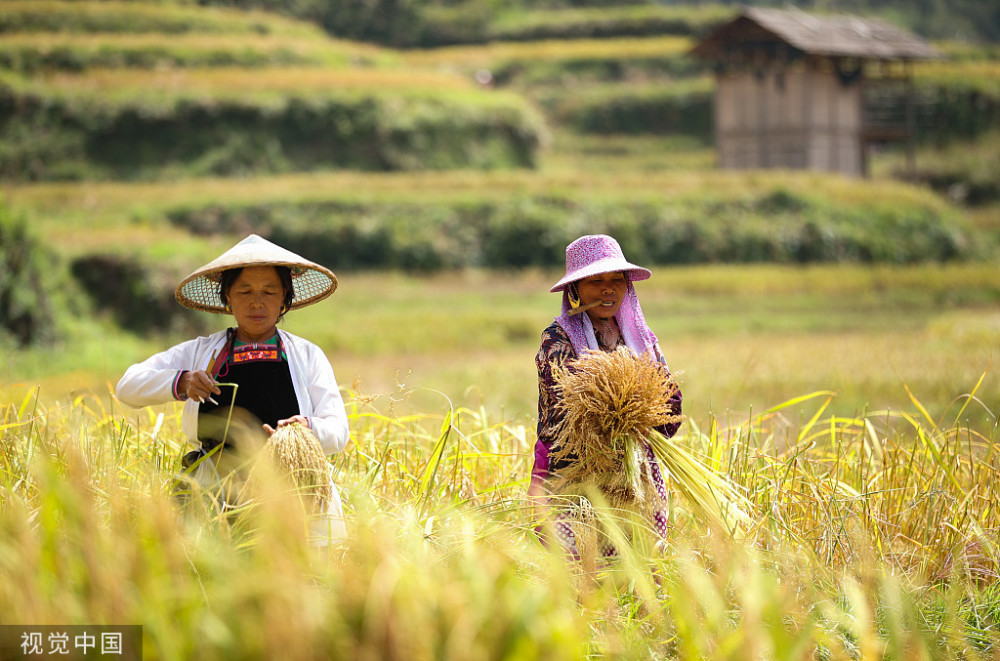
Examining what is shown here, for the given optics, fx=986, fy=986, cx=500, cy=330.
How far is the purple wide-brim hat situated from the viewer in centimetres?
295

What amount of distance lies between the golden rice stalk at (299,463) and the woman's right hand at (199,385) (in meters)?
0.22

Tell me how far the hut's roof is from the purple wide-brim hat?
19846mm

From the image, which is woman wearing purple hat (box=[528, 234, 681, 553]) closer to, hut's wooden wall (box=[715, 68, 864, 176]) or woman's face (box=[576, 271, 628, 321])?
woman's face (box=[576, 271, 628, 321])

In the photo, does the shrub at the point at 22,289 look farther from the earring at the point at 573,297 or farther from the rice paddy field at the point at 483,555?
the earring at the point at 573,297

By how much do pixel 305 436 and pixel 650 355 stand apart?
1029mm

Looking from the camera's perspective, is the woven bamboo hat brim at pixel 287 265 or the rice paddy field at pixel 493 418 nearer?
the rice paddy field at pixel 493 418

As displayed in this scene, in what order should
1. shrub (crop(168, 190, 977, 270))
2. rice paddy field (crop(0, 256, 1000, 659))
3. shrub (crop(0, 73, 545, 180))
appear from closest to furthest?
rice paddy field (crop(0, 256, 1000, 659)), shrub (crop(168, 190, 977, 270)), shrub (crop(0, 73, 545, 180))

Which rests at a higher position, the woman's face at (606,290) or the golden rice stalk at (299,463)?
the woman's face at (606,290)

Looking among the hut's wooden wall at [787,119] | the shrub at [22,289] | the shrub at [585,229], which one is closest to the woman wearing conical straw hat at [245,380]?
the shrub at [22,289]

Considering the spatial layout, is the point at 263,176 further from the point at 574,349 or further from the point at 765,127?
the point at 574,349

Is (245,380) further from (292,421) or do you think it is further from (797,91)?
(797,91)

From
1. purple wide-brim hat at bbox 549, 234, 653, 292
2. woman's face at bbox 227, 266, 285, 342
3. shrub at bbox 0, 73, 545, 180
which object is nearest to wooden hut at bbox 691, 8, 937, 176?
shrub at bbox 0, 73, 545, 180

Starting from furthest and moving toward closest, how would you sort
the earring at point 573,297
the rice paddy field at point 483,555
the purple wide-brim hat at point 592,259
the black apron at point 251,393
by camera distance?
the earring at point 573,297, the purple wide-brim hat at point 592,259, the black apron at point 251,393, the rice paddy field at point 483,555

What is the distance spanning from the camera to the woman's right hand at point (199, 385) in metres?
2.53
